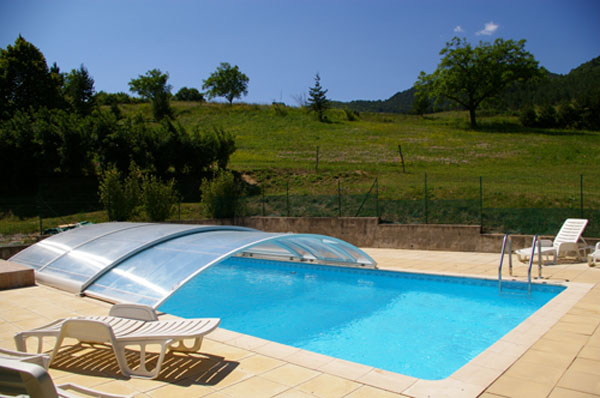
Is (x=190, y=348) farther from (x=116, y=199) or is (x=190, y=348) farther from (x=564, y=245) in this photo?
(x=116, y=199)

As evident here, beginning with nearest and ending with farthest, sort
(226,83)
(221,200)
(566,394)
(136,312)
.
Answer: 1. (566,394)
2. (136,312)
3. (221,200)
4. (226,83)

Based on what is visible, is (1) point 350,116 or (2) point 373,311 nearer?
(2) point 373,311

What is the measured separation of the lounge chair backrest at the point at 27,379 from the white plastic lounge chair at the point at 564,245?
430 inches

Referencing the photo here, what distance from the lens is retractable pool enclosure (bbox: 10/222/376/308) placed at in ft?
22.2

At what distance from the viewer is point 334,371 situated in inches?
165

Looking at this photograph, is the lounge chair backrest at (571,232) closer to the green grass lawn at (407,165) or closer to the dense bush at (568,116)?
the green grass lawn at (407,165)

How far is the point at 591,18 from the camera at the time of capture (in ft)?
51.1

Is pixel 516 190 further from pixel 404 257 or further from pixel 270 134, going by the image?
pixel 270 134

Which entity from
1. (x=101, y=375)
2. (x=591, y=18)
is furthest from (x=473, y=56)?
(x=101, y=375)

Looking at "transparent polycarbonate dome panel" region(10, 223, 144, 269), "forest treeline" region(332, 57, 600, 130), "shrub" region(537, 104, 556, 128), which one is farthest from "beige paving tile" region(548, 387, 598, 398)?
"shrub" region(537, 104, 556, 128)

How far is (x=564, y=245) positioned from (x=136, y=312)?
10291 mm

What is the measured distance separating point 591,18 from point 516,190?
6.59m

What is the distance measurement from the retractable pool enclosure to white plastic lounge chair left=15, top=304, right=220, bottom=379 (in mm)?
1592

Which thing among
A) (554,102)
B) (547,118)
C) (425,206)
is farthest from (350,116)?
(554,102)
